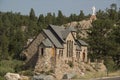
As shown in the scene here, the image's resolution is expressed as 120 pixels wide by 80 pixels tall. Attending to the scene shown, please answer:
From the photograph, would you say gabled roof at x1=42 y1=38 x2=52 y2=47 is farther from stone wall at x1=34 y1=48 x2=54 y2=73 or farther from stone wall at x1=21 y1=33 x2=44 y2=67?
stone wall at x1=21 y1=33 x2=44 y2=67

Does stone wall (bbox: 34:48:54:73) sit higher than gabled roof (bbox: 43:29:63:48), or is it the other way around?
gabled roof (bbox: 43:29:63:48)

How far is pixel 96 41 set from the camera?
74688 mm

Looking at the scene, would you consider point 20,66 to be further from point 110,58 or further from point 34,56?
point 110,58

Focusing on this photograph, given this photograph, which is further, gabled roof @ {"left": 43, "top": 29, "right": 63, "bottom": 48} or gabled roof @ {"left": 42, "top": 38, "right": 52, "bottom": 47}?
gabled roof @ {"left": 43, "top": 29, "right": 63, "bottom": 48}

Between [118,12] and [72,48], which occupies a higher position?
[118,12]

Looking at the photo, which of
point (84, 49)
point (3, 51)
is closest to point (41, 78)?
point (84, 49)

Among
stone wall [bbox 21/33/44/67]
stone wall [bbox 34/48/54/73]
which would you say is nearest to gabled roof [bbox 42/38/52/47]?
stone wall [bbox 34/48/54/73]

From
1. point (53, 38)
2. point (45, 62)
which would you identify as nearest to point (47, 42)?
point (53, 38)

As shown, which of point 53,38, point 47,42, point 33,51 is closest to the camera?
point 47,42

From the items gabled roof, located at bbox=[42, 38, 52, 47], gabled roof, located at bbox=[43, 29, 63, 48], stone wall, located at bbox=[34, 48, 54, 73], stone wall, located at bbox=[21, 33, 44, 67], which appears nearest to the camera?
stone wall, located at bbox=[34, 48, 54, 73]

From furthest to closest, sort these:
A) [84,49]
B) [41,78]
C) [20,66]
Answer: [84,49] < [20,66] < [41,78]

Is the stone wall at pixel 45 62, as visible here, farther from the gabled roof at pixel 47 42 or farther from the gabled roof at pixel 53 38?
the gabled roof at pixel 53 38

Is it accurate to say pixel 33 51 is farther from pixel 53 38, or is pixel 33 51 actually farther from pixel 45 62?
pixel 45 62

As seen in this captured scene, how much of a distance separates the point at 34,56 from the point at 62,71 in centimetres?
578
